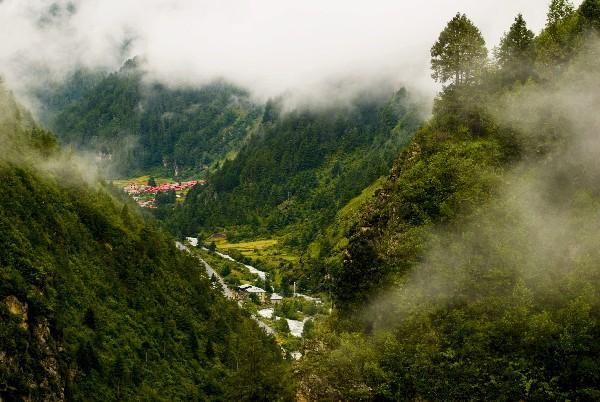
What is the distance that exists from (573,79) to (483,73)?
46.2 ft

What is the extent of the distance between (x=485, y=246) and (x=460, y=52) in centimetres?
3527

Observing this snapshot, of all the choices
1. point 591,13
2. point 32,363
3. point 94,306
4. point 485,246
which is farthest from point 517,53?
point 32,363

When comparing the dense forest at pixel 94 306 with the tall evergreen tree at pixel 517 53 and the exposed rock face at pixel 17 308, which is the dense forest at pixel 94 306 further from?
the tall evergreen tree at pixel 517 53

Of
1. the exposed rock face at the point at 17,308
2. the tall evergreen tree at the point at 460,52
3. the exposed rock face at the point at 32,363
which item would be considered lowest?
the exposed rock face at the point at 32,363

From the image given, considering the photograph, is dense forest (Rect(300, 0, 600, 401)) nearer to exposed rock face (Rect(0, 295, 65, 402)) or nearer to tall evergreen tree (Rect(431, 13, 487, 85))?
tall evergreen tree (Rect(431, 13, 487, 85))

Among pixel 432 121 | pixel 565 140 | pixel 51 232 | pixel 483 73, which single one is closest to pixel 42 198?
pixel 51 232

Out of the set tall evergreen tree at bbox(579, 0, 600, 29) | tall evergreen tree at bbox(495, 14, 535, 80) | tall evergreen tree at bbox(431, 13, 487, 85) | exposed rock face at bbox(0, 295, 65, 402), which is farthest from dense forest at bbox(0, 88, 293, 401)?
tall evergreen tree at bbox(579, 0, 600, 29)

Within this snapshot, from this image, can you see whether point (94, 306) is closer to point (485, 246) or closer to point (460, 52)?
point (485, 246)

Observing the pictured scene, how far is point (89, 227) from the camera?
11112 centimetres

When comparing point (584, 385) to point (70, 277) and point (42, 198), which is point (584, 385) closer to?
point (70, 277)

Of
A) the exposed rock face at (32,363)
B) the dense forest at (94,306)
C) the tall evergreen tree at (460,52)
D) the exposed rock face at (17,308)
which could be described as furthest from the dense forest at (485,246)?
the exposed rock face at (17,308)

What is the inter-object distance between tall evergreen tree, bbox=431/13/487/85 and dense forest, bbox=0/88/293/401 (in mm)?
51663

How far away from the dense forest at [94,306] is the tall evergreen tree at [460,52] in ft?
169

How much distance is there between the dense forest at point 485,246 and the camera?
61.7 meters
